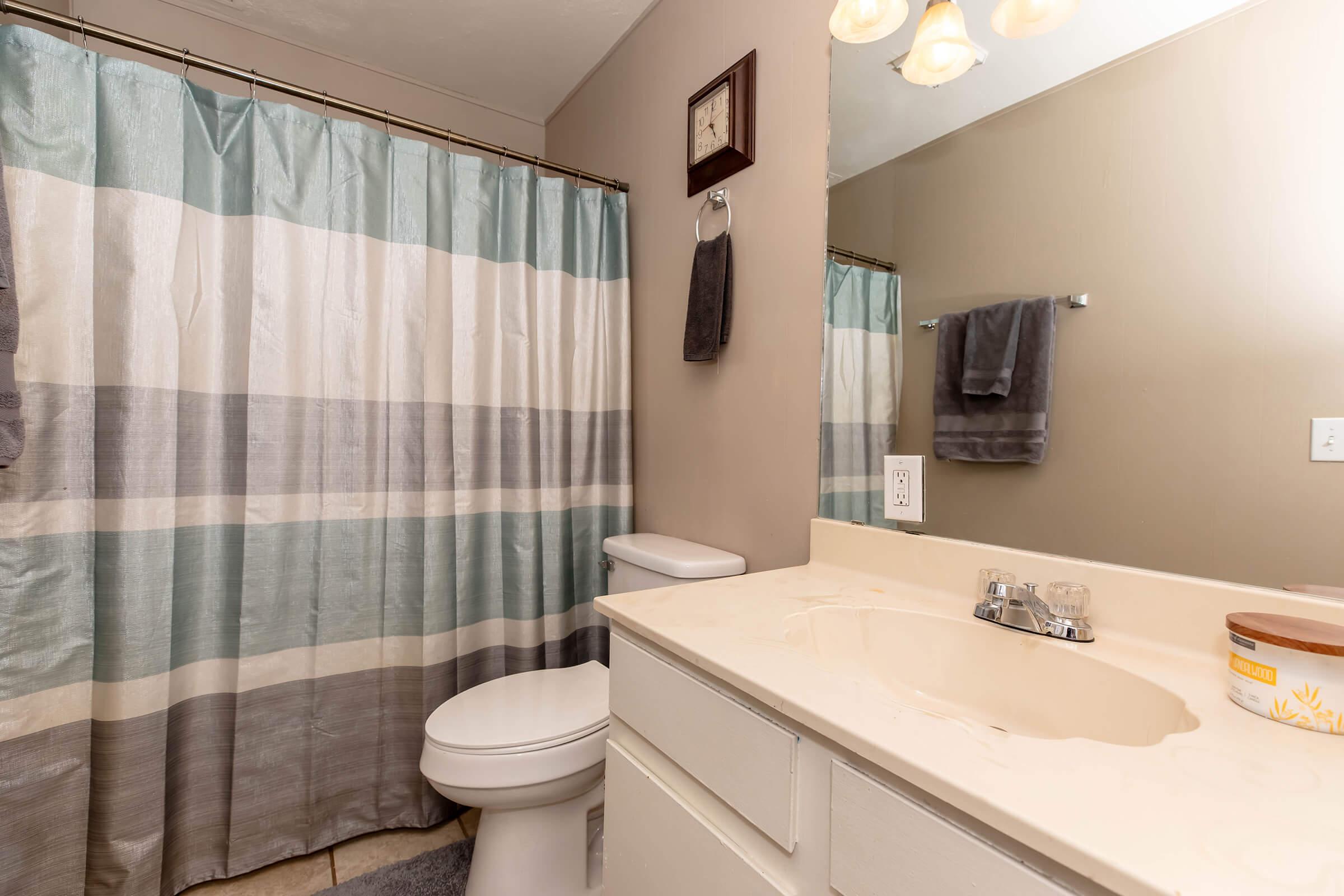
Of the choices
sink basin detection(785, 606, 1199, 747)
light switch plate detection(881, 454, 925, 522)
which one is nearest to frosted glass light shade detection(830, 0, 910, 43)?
light switch plate detection(881, 454, 925, 522)

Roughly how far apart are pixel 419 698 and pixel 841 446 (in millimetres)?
1289

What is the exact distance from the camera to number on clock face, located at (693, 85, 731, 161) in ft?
4.67

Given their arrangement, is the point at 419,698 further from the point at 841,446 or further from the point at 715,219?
the point at 715,219

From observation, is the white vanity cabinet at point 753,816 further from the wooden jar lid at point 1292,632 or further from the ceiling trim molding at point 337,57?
the ceiling trim molding at point 337,57

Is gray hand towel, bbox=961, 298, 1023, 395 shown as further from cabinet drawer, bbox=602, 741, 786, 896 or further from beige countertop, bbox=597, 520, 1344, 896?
cabinet drawer, bbox=602, 741, 786, 896

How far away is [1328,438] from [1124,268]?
11.9 inches

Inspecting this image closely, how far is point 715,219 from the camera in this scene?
1.54m

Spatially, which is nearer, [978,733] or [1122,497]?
[978,733]

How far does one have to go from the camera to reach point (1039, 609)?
819mm

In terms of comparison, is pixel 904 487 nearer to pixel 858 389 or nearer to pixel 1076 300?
pixel 858 389

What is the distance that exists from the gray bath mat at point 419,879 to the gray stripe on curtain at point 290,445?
0.92 m

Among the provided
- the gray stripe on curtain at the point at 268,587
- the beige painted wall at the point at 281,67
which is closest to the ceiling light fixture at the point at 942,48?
the gray stripe on curtain at the point at 268,587

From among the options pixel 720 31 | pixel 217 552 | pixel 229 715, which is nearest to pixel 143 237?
pixel 217 552

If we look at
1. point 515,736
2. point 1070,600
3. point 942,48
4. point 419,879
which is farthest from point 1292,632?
point 419,879
